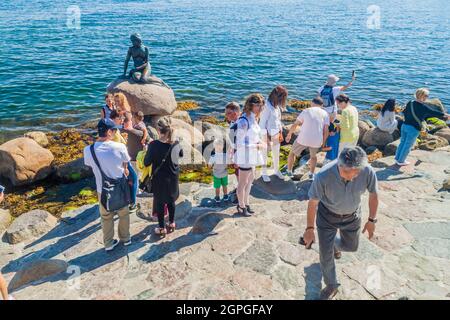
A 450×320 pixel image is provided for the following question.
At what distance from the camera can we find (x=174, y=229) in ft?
21.5

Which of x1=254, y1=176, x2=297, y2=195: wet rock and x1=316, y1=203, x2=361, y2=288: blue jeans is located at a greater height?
x1=316, y1=203, x2=361, y2=288: blue jeans

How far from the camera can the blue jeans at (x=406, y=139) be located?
8992 millimetres

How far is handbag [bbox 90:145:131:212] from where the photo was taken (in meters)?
5.62

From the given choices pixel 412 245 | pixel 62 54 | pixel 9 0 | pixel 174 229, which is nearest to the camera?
pixel 412 245

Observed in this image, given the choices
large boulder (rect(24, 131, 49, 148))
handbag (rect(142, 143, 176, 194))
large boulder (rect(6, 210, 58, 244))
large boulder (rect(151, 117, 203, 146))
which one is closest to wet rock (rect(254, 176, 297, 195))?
handbag (rect(142, 143, 176, 194))

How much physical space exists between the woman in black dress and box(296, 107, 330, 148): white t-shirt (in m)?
3.02

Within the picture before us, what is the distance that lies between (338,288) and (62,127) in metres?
14.5

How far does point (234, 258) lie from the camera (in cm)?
564

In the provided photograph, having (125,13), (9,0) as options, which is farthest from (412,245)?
(9,0)

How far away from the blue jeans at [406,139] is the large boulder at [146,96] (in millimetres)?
8514

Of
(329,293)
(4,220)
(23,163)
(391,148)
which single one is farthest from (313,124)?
(23,163)

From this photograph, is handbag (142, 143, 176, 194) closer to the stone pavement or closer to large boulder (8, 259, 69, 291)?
the stone pavement

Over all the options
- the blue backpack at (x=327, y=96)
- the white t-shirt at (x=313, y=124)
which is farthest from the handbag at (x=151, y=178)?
the blue backpack at (x=327, y=96)
